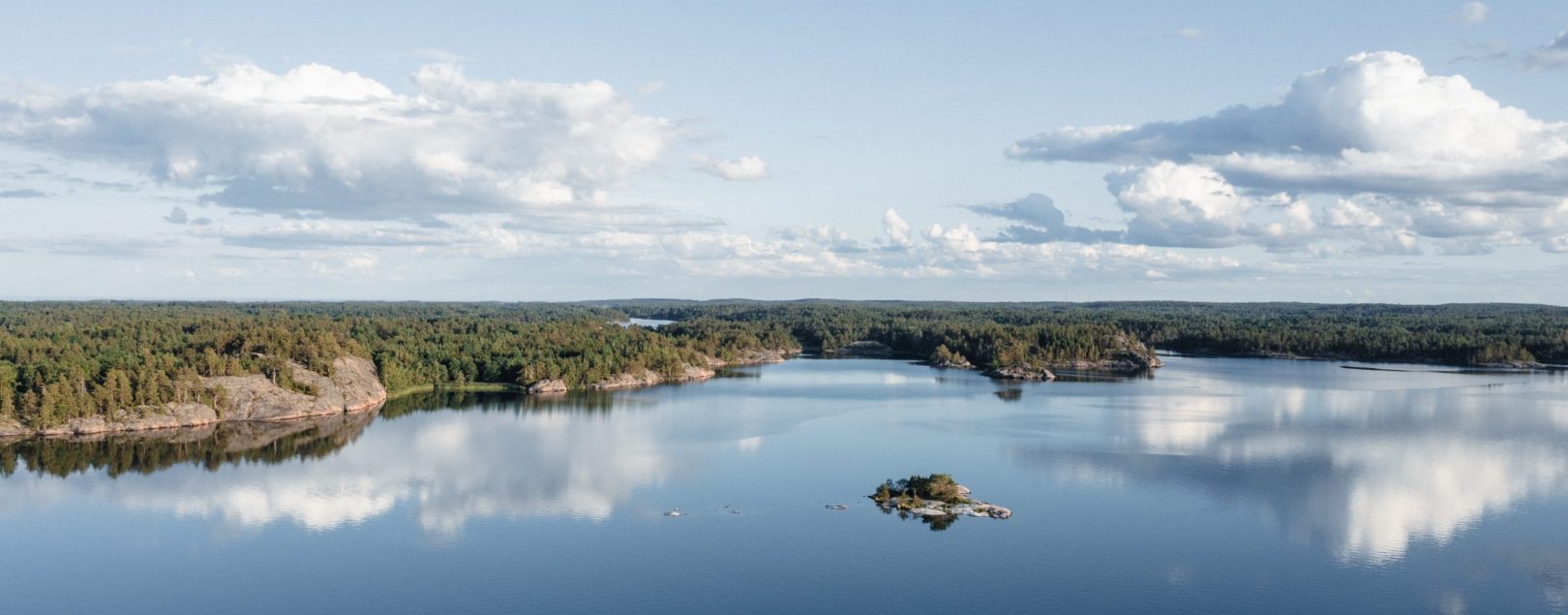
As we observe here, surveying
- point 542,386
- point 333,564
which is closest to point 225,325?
point 542,386

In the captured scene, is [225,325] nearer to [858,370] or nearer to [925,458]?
[858,370]

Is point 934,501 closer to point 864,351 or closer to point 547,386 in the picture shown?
point 547,386

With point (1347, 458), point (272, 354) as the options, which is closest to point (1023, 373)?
point (1347, 458)

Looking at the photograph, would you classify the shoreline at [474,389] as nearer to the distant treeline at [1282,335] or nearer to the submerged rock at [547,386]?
the submerged rock at [547,386]

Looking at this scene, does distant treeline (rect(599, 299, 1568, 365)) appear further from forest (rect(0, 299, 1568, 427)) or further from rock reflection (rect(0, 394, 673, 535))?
rock reflection (rect(0, 394, 673, 535))

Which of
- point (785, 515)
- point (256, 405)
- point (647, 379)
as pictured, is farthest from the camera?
point (647, 379)

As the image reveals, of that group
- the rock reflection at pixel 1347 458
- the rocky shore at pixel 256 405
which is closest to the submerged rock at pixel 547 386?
the rocky shore at pixel 256 405
